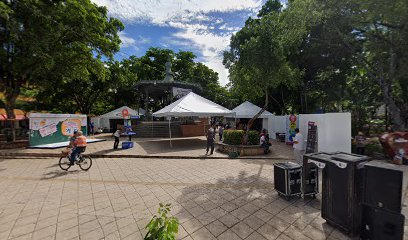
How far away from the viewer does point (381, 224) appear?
2.93 m

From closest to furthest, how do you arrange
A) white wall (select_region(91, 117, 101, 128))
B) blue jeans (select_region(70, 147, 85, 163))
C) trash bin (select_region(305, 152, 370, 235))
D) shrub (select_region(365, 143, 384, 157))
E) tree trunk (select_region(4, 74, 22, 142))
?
1. trash bin (select_region(305, 152, 370, 235))
2. blue jeans (select_region(70, 147, 85, 163))
3. shrub (select_region(365, 143, 384, 157))
4. tree trunk (select_region(4, 74, 22, 142))
5. white wall (select_region(91, 117, 101, 128))

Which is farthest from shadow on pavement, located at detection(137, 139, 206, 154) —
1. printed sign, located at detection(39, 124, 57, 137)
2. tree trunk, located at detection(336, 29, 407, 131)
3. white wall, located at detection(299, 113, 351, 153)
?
tree trunk, located at detection(336, 29, 407, 131)

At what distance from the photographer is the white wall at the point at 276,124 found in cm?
1633

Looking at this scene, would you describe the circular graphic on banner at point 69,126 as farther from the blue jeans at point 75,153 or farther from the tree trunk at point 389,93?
the tree trunk at point 389,93

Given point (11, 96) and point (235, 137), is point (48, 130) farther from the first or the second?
point (235, 137)

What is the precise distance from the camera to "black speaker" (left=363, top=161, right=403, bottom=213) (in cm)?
266

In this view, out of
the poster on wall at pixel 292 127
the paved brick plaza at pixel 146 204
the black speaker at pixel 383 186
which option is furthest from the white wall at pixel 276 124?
the black speaker at pixel 383 186

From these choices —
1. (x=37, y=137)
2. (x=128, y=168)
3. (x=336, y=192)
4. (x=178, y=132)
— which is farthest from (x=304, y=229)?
(x=178, y=132)

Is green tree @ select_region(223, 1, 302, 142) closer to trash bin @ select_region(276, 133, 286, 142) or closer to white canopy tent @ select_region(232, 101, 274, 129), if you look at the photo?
trash bin @ select_region(276, 133, 286, 142)

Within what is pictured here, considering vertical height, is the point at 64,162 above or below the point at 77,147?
below

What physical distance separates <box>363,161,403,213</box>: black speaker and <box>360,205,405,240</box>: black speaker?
0.12m

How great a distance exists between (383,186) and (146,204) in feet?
15.2

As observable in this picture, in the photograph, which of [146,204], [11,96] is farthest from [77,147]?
[11,96]

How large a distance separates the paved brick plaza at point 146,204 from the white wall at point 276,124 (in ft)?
31.4
